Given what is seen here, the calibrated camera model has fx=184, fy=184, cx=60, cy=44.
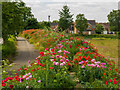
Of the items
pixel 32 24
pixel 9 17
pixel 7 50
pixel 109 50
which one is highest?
pixel 32 24

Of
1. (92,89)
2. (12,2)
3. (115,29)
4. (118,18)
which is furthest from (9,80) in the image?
(118,18)

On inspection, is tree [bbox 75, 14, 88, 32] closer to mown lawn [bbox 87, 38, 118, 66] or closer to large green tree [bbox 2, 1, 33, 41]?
mown lawn [bbox 87, 38, 118, 66]

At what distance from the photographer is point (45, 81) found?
181 inches

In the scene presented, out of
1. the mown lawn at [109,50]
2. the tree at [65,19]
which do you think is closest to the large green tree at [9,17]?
the mown lawn at [109,50]

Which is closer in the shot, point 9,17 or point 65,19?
point 9,17

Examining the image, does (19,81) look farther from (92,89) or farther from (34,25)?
(34,25)

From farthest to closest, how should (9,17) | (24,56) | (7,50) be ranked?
(24,56) < (7,50) < (9,17)

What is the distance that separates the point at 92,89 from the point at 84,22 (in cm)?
5866

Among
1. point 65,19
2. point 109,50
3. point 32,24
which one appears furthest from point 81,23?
point 109,50

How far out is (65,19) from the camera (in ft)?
185

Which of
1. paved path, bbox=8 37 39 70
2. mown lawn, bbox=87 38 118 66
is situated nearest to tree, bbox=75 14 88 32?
mown lawn, bbox=87 38 118 66

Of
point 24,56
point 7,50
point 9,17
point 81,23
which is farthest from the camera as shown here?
point 81,23

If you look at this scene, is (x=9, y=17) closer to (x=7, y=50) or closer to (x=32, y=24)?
(x=7, y=50)

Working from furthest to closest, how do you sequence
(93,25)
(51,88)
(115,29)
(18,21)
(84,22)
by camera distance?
1. (93,25)
2. (84,22)
3. (115,29)
4. (18,21)
5. (51,88)
